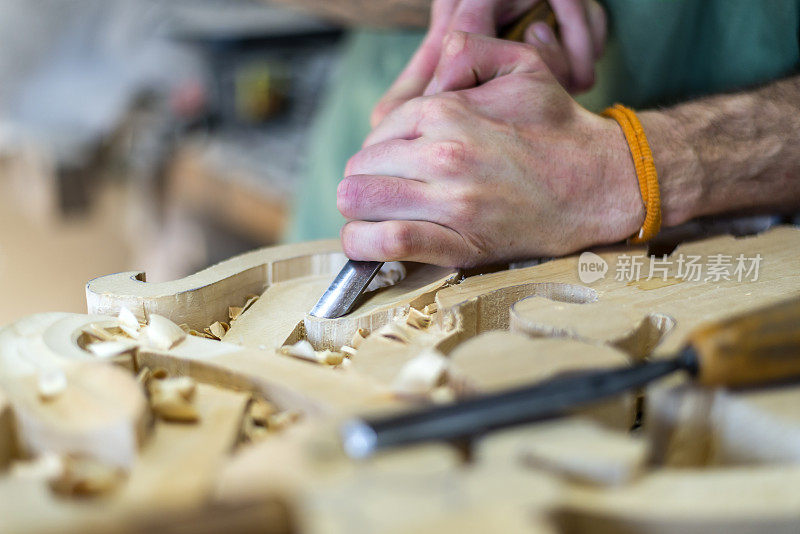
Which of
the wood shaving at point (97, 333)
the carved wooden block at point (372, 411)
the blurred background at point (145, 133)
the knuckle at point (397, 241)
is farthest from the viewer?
the blurred background at point (145, 133)

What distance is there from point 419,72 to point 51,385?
62cm

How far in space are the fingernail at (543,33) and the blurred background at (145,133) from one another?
138 centimetres

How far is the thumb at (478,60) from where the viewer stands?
2.35 feet

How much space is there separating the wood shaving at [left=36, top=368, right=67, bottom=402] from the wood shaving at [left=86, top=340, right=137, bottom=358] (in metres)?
0.05

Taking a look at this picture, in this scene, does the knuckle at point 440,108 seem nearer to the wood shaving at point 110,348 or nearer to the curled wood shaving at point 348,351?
the curled wood shaving at point 348,351

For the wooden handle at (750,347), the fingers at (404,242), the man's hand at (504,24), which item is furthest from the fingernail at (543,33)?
the wooden handle at (750,347)

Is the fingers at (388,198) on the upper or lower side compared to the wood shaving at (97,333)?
upper

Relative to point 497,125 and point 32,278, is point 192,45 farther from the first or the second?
point 497,125

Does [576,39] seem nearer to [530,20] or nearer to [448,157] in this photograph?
[530,20]

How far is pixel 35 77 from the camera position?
354cm

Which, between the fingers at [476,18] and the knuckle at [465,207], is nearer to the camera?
the knuckle at [465,207]

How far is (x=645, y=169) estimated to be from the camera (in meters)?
0.71

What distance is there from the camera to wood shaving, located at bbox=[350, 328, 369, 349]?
0.57 m

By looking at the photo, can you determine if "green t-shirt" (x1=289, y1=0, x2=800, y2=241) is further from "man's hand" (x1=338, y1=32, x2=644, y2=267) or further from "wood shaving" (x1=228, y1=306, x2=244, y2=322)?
"wood shaving" (x1=228, y1=306, x2=244, y2=322)
